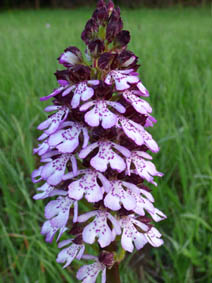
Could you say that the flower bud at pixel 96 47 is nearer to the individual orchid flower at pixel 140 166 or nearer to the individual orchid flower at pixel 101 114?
the individual orchid flower at pixel 101 114

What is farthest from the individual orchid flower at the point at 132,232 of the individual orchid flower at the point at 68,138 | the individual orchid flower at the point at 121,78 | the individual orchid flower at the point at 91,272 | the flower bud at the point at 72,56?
the flower bud at the point at 72,56

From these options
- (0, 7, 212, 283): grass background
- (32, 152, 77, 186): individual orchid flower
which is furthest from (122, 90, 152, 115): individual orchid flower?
(0, 7, 212, 283): grass background

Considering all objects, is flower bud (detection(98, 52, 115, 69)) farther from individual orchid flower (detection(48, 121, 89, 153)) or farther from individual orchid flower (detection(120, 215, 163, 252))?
individual orchid flower (detection(120, 215, 163, 252))

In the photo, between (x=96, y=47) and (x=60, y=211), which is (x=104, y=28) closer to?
(x=96, y=47)

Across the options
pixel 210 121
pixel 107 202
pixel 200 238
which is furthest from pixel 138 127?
pixel 210 121

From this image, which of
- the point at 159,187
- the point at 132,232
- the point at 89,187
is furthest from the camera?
the point at 159,187

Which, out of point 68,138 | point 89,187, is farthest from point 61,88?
point 89,187

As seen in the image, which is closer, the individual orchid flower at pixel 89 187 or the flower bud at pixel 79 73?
the individual orchid flower at pixel 89 187
